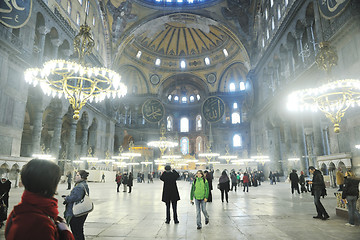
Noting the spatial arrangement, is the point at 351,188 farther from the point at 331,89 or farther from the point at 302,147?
the point at 302,147

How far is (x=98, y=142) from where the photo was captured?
23.8 metres

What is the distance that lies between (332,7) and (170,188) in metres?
11.0

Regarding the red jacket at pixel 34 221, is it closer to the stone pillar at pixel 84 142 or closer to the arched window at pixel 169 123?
the stone pillar at pixel 84 142

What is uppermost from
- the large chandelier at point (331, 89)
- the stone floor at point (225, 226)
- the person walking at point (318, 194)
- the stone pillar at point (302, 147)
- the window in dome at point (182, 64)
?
the window in dome at point (182, 64)

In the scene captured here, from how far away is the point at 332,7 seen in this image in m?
10.7

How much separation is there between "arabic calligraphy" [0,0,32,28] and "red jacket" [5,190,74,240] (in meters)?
12.3

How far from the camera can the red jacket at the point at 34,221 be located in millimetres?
1134

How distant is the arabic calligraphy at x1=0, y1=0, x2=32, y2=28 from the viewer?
10422 mm

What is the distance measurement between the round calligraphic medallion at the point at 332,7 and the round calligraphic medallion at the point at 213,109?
1641 centimetres

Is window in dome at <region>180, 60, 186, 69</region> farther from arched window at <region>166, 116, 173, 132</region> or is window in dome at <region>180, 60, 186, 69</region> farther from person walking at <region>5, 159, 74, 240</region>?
person walking at <region>5, 159, 74, 240</region>

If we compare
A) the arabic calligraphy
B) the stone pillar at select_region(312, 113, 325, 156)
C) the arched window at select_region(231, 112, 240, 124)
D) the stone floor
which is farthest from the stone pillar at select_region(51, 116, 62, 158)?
the arched window at select_region(231, 112, 240, 124)

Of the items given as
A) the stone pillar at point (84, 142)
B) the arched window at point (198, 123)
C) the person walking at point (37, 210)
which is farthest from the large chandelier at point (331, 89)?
the arched window at point (198, 123)

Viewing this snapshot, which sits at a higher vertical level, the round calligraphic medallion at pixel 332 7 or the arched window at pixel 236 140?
the round calligraphic medallion at pixel 332 7

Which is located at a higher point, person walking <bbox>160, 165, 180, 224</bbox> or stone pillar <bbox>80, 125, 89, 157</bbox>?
stone pillar <bbox>80, 125, 89, 157</bbox>
